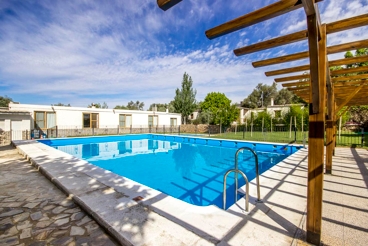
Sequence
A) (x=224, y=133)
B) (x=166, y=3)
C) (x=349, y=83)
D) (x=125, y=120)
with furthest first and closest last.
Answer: (x=125, y=120) → (x=224, y=133) → (x=349, y=83) → (x=166, y=3)

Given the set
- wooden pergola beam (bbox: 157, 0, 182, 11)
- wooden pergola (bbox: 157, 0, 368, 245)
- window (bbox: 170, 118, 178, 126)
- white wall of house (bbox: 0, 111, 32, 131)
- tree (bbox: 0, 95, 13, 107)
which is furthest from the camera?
tree (bbox: 0, 95, 13, 107)

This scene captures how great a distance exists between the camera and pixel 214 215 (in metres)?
2.35

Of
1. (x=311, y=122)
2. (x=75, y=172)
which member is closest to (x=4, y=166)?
(x=75, y=172)

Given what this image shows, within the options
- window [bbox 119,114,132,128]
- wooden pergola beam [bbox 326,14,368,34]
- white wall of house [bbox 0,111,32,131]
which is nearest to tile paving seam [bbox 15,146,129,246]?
wooden pergola beam [bbox 326,14,368,34]

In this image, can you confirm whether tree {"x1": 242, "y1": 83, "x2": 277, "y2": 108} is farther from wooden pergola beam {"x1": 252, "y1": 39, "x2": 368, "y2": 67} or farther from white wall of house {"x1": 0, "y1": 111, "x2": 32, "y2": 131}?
wooden pergola beam {"x1": 252, "y1": 39, "x2": 368, "y2": 67}

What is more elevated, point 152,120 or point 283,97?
point 283,97

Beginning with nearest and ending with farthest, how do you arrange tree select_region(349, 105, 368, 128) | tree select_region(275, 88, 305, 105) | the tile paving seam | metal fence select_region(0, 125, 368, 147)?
the tile paving seam → metal fence select_region(0, 125, 368, 147) → tree select_region(349, 105, 368, 128) → tree select_region(275, 88, 305, 105)

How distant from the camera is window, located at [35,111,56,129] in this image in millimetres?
14356

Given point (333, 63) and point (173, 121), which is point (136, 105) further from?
point (333, 63)

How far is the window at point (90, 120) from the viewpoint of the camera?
17.1 metres

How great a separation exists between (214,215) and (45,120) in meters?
17.3

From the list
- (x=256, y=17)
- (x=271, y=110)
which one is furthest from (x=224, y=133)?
(x=256, y=17)

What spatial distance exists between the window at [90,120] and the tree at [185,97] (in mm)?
12364

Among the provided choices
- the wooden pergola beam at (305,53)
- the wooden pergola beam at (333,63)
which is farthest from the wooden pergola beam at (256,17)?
the wooden pergola beam at (333,63)
